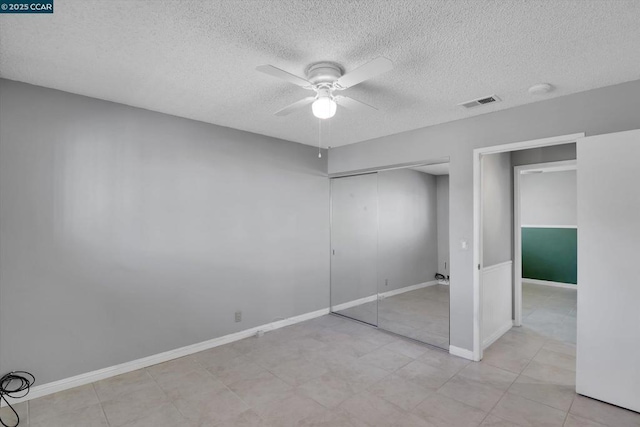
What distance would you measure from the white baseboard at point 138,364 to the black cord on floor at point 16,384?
4 cm

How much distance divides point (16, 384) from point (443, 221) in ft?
14.1

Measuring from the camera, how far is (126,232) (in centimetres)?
304

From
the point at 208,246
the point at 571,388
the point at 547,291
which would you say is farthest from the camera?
the point at 547,291

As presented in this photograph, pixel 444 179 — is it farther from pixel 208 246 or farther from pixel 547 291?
pixel 547 291

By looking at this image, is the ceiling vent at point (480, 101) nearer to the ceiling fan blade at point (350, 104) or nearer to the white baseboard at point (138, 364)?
the ceiling fan blade at point (350, 104)

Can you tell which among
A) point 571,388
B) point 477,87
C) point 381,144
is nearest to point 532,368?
point 571,388

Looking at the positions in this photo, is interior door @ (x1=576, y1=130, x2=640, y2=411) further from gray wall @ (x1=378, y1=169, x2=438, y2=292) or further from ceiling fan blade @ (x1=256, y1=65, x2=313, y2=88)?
ceiling fan blade @ (x1=256, y1=65, x2=313, y2=88)

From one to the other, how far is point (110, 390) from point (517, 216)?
5.07 metres

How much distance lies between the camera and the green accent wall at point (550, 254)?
21.2ft

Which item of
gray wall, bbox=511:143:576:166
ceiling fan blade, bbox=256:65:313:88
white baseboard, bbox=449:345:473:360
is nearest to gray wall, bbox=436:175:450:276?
white baseboard, bbox=449:345:473:360

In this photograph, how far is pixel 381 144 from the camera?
13.8ft

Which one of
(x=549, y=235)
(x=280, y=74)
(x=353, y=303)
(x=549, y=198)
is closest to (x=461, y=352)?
(x=353, y=303)

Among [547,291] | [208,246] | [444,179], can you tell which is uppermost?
[444,179]

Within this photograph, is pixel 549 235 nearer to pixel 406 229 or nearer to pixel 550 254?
pixel 550 254
